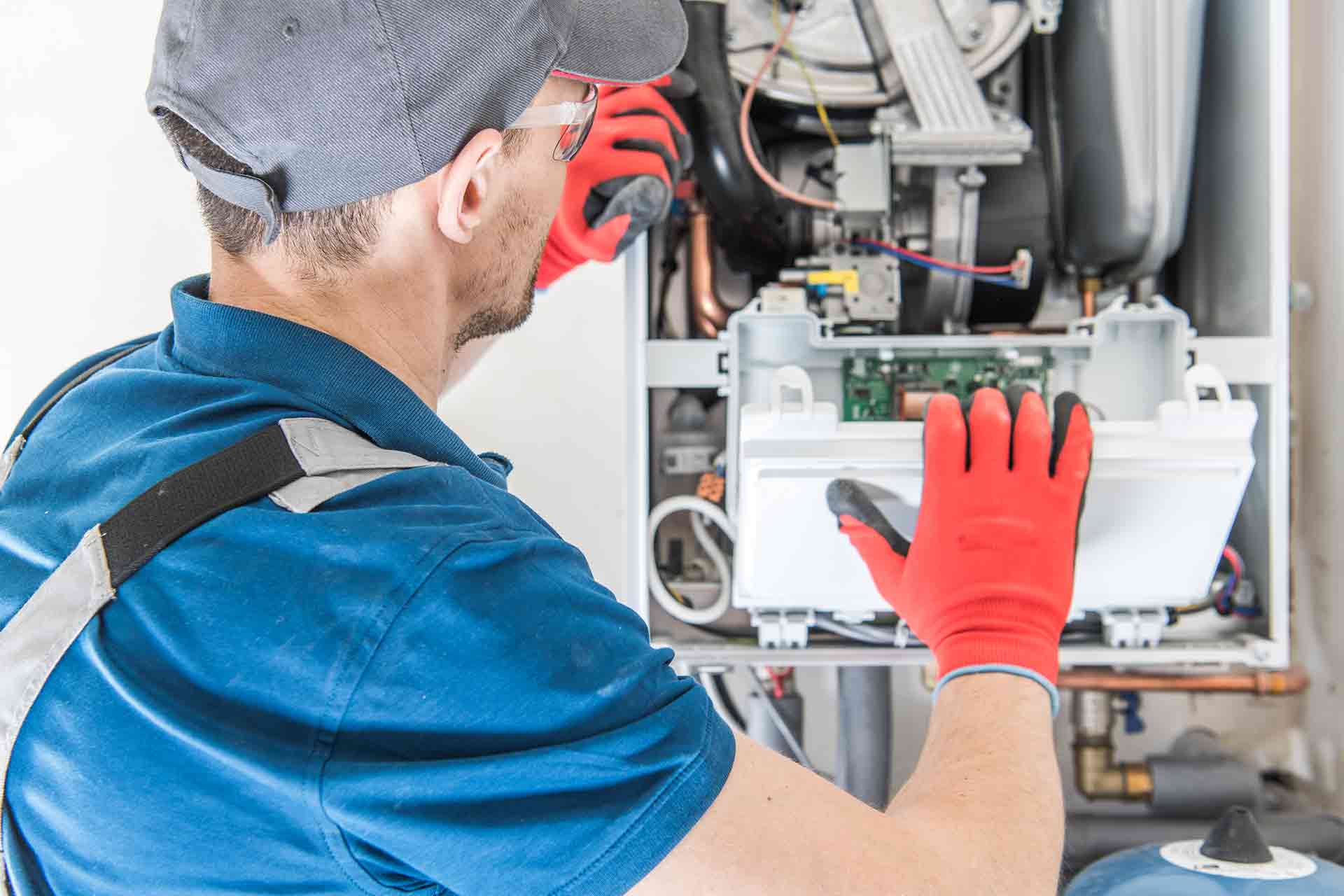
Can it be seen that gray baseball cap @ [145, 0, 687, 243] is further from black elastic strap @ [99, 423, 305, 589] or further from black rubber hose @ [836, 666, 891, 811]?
black rubber hose @ [836, 666, 891, 811]

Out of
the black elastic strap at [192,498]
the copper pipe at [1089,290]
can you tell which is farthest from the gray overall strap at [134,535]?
the copper pipe at [1089,290]

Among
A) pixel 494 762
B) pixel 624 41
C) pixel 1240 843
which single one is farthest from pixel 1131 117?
pixel 494 762

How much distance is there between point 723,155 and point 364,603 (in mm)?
877

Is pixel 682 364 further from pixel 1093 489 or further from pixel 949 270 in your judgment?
pixel 1093 489

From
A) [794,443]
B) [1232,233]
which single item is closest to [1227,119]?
[1232,233]

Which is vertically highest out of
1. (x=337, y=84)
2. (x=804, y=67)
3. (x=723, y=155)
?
(x=804, y=67)

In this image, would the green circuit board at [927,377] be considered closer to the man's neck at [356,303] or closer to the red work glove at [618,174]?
the red work glove at [618,174]

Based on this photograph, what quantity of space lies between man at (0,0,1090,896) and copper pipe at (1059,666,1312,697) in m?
0.74

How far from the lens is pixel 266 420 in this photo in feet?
2.25

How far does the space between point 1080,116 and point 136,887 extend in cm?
132

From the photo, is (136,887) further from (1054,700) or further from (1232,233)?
(1232,233)

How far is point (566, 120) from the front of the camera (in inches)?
33.4

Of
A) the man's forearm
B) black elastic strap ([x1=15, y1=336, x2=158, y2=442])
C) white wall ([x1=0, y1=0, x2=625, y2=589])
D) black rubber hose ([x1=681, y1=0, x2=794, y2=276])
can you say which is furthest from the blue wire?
black elastic strap ([x1=15, y1=336, x2=158, y2=442])

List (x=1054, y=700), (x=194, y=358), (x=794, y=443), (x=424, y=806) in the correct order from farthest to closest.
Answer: (x=794, y=443)
(x=1054, y=700)
(x=194, y=358)
(x=424, y=806)
